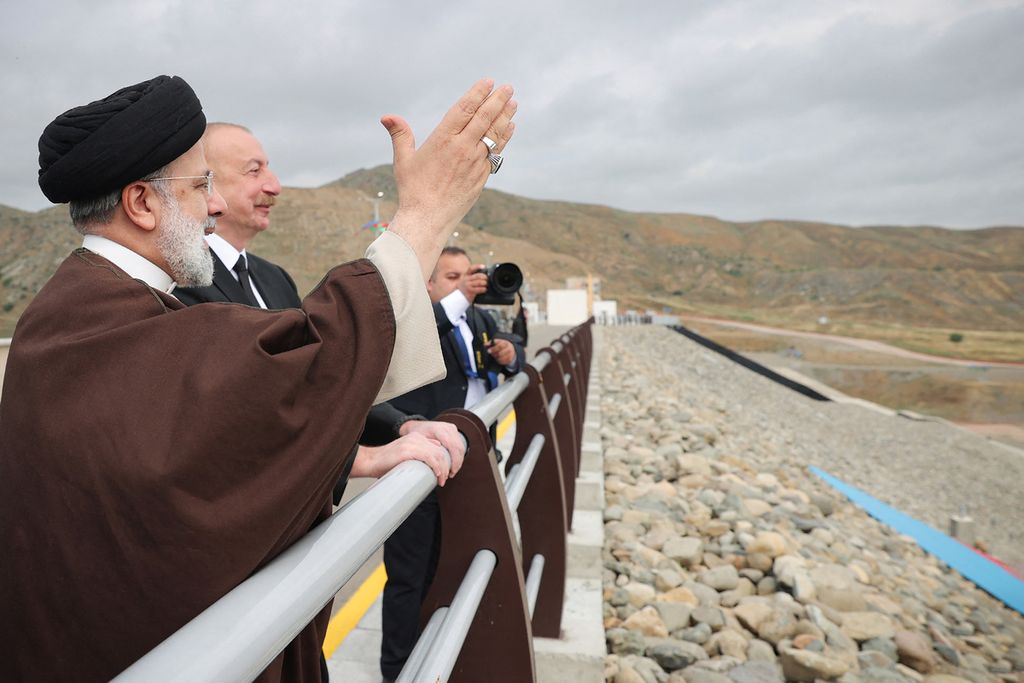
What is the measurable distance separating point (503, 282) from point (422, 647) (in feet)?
7.37

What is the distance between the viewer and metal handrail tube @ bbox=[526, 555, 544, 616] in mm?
2852

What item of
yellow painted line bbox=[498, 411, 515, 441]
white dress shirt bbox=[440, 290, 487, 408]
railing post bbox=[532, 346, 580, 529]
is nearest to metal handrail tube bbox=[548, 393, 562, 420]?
railing post bbox=[532, 346, 580, 529]

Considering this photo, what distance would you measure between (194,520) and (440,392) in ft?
8.68

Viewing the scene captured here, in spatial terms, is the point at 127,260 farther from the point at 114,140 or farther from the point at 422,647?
the point at 422,647

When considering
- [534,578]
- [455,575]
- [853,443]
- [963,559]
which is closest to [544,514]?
[534,578]

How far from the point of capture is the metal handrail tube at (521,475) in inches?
89.1

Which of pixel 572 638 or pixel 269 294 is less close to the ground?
pixel 269 294

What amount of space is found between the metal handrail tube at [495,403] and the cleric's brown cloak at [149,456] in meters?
0.80

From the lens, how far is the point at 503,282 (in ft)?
11.4

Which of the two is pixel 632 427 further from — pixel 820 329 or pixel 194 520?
pixel 820 329

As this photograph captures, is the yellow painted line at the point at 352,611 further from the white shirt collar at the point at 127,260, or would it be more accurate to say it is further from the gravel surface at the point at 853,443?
the gravel surface at the point at 853,443

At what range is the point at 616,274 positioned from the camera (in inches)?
7608

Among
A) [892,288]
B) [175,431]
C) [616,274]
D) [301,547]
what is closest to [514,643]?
[301,547]

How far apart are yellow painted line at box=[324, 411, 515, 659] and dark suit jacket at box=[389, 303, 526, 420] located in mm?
Answer: 1010
